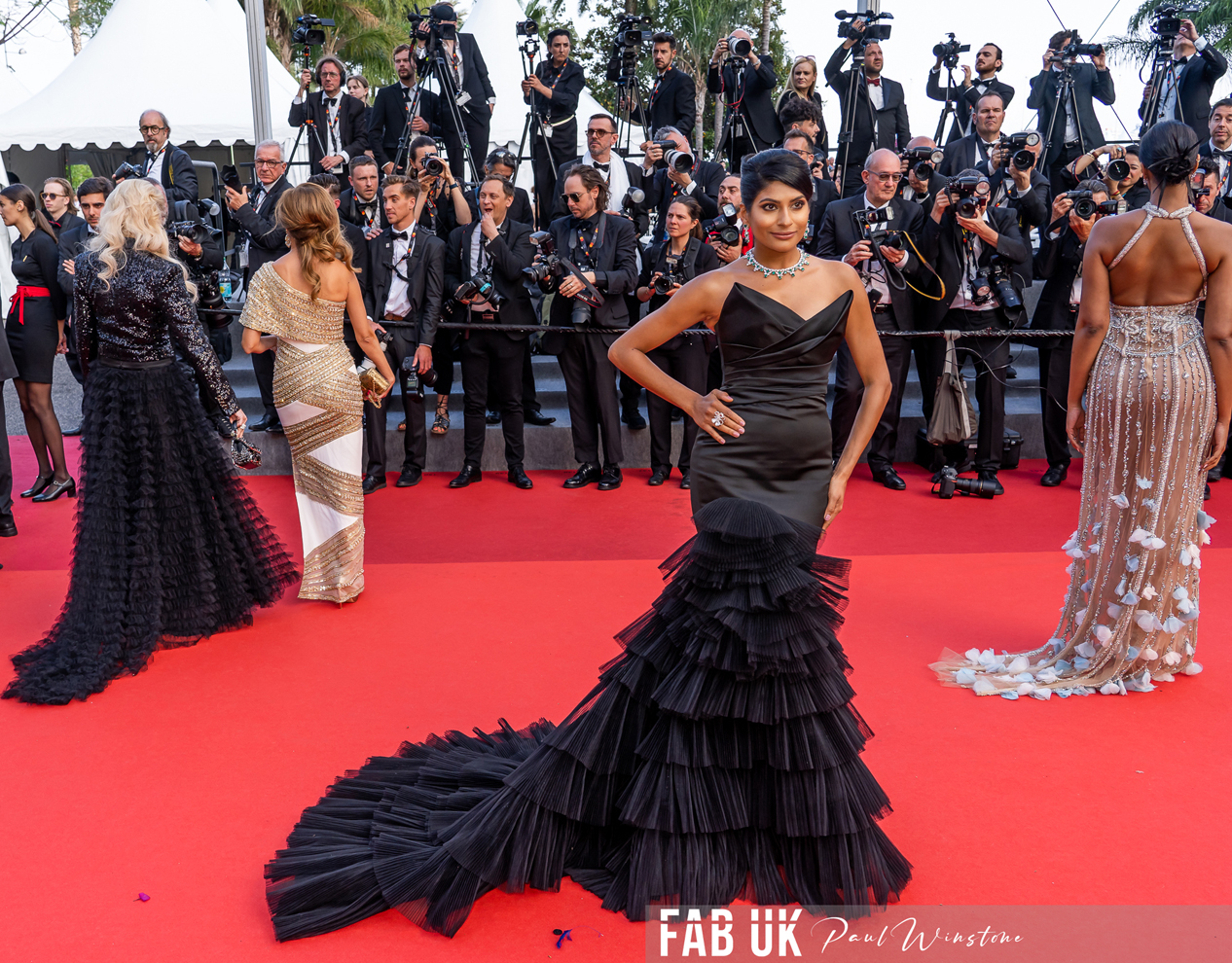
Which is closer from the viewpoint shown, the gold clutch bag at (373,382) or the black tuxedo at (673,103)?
the gold clutch bag at (373,382)

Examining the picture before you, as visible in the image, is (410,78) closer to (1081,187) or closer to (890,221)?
(890,221)

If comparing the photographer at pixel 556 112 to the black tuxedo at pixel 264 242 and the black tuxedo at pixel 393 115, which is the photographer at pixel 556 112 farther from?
the black tuxedo at pixel 264 242

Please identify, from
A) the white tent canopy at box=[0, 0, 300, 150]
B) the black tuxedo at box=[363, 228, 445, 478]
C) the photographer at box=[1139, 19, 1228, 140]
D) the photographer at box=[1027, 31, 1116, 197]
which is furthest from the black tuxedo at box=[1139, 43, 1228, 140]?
the white tent canopy at box=[0, 0, 300, 150]

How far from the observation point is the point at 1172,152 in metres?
3.45

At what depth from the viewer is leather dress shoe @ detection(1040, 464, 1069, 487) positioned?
6797 millimetres

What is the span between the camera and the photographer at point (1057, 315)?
6.71 m

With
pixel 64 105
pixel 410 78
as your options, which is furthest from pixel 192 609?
pixel 64 105

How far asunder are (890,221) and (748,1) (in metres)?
23.1

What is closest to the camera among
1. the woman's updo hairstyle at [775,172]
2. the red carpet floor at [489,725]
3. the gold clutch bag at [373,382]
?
the red carpet floor at [489,725]

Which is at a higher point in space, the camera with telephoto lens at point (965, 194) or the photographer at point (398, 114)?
the photographer at point (398, 114)

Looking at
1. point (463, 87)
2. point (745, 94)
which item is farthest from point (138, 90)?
point (745, 94)

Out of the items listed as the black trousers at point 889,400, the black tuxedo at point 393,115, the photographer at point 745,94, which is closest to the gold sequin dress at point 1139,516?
the black trousers at point 889,400

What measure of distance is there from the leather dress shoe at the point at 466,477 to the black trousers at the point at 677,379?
3.80 ft

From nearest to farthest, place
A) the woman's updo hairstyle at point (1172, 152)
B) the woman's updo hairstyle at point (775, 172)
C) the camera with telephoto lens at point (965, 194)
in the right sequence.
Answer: the woman's updo hairstyle at point (775, 172)
the woman's updo hairstyle at point (1172, 152)
the camera with telephoto lens at point (965, 194)
